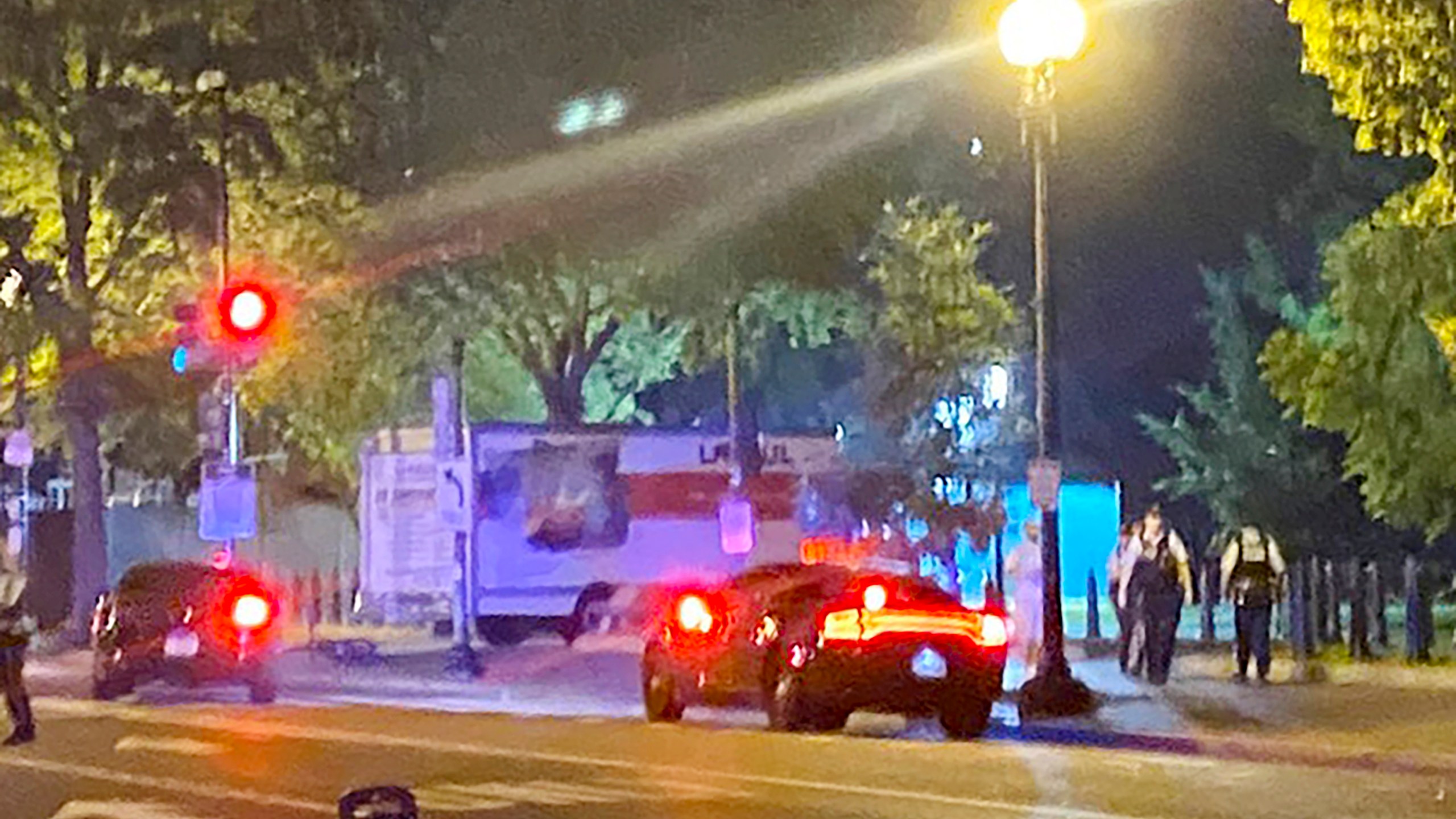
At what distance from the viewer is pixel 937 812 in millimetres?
15039

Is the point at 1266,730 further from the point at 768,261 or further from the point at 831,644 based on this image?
the point at 768,261

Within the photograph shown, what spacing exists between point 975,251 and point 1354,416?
16737mm

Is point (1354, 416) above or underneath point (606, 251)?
underneath

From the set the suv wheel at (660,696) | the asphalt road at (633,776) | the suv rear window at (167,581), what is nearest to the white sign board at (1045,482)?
the asphalt road at (633,776)

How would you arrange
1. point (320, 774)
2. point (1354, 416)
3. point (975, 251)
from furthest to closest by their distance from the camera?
point (975, 251)
point (1354, 416)
point (320, 774)

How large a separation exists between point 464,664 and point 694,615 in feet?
24.0

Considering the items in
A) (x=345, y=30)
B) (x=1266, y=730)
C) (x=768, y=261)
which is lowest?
(x=1266, y=730)

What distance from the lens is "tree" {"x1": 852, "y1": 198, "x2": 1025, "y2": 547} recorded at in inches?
1580

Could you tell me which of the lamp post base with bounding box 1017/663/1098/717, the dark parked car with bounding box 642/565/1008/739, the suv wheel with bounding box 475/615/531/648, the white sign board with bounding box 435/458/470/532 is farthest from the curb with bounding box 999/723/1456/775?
the suv wheel with bounding box 475/615/531/648

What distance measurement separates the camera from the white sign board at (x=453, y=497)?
29.2m

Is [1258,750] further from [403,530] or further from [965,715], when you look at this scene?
[403,530]

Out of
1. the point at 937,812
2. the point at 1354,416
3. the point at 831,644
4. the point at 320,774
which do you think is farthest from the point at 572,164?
the point at 937,812

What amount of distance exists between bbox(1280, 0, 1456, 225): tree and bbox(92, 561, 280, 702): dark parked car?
1102 centimetres

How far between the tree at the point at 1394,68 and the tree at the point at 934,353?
A: 1685 centimetres
